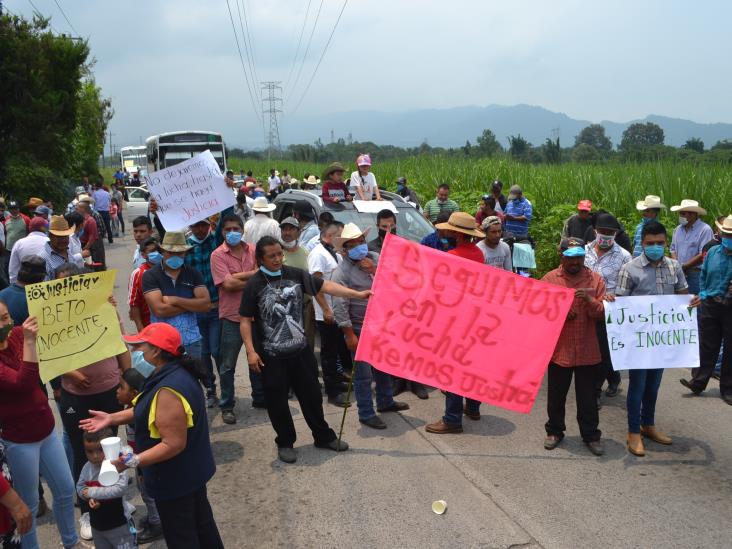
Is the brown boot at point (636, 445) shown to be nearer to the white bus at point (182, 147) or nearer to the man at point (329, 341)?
the man at point (329, 341)

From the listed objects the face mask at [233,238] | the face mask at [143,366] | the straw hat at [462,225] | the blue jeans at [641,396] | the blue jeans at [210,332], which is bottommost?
the blue jeans at [641,396]

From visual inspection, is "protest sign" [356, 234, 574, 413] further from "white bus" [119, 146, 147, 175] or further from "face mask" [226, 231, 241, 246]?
"white bus" [119, 146, 147, 175]

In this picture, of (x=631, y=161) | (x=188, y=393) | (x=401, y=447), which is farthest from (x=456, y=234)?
(x=631, y=161)

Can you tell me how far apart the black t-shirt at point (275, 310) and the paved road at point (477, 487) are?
108cm

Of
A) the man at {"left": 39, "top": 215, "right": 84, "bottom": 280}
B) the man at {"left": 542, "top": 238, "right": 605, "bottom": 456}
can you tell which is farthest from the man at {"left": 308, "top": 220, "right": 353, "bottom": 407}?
the man at {"left": 39, "top": 215, "right": 84, "bottom": 280}

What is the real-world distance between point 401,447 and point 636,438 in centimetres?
208

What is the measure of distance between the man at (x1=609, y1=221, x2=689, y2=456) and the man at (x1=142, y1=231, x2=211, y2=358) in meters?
3.71

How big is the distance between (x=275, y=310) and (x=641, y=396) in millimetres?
3311

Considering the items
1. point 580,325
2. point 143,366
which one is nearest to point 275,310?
point 143,366

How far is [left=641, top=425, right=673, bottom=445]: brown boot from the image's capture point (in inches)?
239

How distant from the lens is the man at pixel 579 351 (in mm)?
5793

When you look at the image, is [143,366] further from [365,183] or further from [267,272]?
[365,183]

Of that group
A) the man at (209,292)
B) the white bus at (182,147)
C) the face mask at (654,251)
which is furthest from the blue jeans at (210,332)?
the white bus at (182,147)

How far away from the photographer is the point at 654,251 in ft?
19.5
